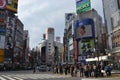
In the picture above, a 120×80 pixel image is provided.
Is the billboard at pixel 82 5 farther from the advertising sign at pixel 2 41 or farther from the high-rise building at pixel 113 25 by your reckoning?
the advertising sign at pixel 2 41

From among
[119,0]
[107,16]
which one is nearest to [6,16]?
[107,16]

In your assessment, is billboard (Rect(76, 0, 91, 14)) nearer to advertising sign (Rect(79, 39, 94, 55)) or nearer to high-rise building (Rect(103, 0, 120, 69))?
high-rise building (Rect(103, 0, 120, 69))

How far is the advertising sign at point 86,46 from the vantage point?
9028 cm

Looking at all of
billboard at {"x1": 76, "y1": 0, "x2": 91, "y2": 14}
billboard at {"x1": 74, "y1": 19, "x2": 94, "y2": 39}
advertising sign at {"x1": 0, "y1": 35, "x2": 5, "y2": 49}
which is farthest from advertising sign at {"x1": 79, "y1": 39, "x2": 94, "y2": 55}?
advertising sign at {"x1": 0, "y1": 35, "x2": 5, "y2": 49}

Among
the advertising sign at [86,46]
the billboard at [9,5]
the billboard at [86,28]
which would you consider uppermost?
the billboard at [9,5]

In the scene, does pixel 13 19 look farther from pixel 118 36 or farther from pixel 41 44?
pixel 41 44

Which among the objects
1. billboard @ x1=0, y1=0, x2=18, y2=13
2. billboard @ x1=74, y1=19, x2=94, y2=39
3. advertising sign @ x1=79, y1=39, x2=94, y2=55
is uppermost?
billboard @ x1=0, y1=0, x2=18, y2=13

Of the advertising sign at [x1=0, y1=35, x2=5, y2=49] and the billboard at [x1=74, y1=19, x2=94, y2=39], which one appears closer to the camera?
the billboard at [x1=74, y1=19, x2=94, y2=39]

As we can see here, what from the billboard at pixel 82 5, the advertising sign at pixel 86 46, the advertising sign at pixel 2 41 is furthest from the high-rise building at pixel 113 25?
the advertising sign at pixel 2 41

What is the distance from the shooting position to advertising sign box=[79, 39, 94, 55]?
9028 cm

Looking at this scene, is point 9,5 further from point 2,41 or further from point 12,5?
point 2,41

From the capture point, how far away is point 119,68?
57594 mm

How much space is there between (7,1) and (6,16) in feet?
19.1

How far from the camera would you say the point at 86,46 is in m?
92.6
